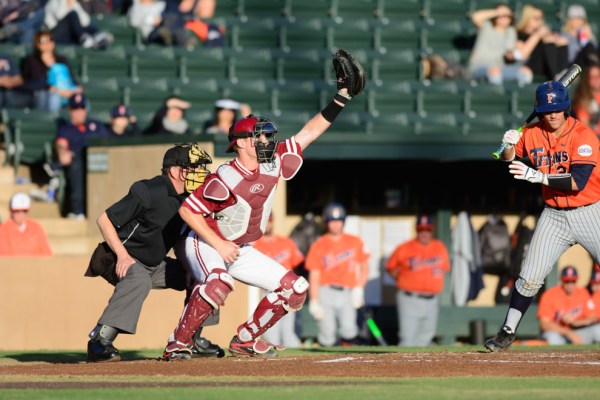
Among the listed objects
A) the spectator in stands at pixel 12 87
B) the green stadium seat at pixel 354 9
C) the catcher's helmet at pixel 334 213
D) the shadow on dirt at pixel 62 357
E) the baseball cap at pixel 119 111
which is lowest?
the shadow on dirt at pixel 62 357

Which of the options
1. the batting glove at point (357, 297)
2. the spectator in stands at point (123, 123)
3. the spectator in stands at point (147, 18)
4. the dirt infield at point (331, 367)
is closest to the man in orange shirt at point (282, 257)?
the batting glove at point (357, 297)

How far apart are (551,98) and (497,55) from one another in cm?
750

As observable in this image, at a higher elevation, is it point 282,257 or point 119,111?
point 119,111

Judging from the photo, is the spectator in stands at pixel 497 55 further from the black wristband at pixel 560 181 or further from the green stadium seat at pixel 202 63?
the black wristband at pixel 560 181

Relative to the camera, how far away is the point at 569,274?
13578 millimetres

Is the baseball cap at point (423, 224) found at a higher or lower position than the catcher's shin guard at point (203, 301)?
higher

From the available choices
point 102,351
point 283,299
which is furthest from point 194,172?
point 102,351

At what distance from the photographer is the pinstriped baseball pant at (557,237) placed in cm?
825

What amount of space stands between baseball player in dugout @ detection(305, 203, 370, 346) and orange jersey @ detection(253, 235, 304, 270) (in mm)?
139

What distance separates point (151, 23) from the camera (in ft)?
50.2

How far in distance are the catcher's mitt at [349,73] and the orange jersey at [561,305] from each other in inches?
238

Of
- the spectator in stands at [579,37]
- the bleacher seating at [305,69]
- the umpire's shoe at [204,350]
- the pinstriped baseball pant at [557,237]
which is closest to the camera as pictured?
the pinstriped baseball pant at [557,237]

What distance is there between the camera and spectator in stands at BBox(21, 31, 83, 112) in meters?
14.0

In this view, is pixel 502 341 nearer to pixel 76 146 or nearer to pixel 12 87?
pixel 76 146
